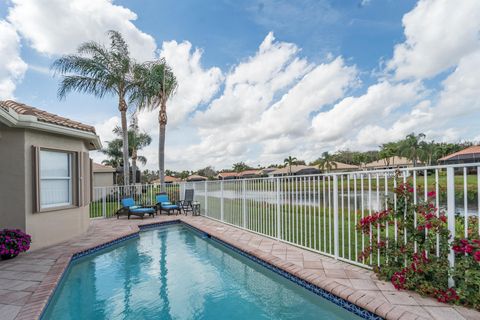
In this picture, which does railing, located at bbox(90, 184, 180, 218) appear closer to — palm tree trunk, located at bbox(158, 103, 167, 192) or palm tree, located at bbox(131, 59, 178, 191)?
palm tree, located at bbox(131, 59, 178, 191)

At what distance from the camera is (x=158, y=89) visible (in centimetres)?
1516

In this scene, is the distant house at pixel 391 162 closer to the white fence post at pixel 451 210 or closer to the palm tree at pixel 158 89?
the palm tree at pixel 158 89

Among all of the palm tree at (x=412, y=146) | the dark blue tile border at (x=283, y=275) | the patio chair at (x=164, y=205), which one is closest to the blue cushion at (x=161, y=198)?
the patio chair at (x=164, y=205)

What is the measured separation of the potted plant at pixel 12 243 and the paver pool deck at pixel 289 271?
0.19m

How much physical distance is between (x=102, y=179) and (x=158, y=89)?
14.4 metres

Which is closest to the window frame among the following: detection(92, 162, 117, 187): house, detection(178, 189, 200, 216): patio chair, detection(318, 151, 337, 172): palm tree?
detection(178, 189, 200, 216): patio chair

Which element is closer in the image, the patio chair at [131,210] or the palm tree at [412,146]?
the patio chair at [131,210]

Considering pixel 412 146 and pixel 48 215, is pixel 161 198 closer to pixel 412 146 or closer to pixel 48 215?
pixel 48 215

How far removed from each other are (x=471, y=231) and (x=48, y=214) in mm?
8865

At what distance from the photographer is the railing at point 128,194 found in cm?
1316

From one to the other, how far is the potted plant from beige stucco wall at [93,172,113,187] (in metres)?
20.3

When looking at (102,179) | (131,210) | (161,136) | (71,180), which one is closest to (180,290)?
(71,180)

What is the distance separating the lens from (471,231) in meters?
3.33

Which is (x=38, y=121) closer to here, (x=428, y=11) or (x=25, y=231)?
(x=25, y=231)
